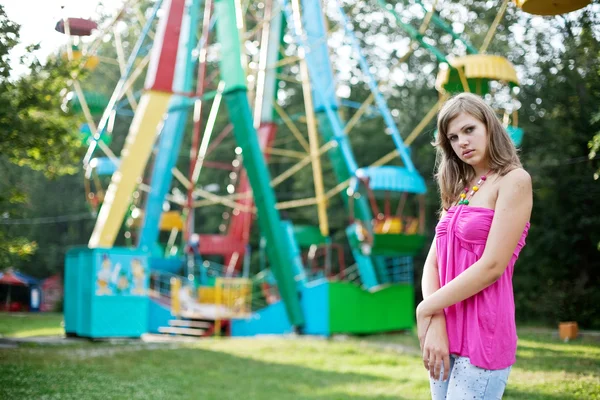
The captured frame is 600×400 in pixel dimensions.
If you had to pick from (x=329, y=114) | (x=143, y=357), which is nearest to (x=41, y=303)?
(x=329, y=114)

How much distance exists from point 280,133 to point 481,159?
2705cm

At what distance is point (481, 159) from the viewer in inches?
93.0

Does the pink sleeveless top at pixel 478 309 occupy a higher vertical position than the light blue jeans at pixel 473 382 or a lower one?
higher

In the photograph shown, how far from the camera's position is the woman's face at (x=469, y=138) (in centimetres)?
233

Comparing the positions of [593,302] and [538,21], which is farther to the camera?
[593,302]

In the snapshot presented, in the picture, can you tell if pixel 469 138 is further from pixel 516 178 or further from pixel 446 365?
pixel 446 365

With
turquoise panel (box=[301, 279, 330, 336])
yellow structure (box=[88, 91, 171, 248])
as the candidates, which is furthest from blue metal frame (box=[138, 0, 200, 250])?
turquoise panel (box=[301, 279, 330, 336])

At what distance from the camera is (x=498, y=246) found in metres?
2.20

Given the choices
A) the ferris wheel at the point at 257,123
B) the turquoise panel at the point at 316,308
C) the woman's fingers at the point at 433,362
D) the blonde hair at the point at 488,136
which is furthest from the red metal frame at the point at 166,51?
the woman's fingers at the point at 433,362

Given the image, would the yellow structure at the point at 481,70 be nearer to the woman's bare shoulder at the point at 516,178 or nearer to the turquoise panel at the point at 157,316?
the turquoise panel at the point at 157,316

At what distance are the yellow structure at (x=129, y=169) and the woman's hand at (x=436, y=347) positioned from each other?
1099 centimetres

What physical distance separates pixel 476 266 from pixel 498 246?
0.08 m

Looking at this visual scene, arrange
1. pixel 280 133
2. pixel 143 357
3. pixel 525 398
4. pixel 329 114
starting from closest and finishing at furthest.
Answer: pixel 525 398 < pixel 143 357 < pixel 329 114 < pixel 280 133

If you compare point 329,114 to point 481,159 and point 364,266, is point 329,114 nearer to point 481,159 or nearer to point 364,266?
point 364,266
